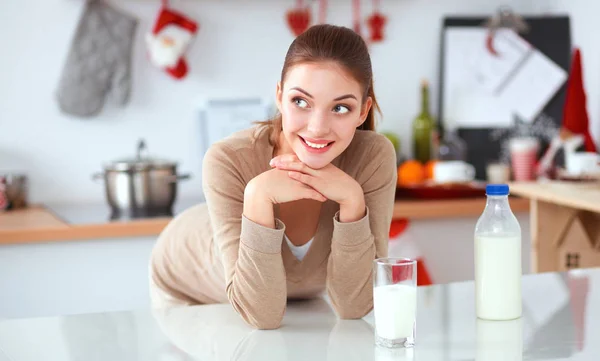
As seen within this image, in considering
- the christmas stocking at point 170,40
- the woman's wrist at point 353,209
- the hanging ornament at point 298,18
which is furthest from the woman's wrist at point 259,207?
the hanging ornament at point 298,18

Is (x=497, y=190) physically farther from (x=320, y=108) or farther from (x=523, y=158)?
(x=523, y=158)

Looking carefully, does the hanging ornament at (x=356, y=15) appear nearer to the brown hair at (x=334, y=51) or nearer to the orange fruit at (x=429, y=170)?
the orange fruit at (x=429, y=170)

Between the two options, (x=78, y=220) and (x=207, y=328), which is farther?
(x=78, y=220)

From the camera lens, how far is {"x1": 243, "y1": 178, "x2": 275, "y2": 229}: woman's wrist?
1.18 metres

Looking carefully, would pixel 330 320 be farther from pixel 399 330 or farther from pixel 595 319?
pixel 595 319

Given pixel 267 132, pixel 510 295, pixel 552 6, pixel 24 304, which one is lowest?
pixel 24 304

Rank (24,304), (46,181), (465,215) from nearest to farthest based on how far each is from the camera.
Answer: (24,304), (465,215), (46,181)

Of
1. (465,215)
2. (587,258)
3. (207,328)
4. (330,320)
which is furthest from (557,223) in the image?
(207,328)

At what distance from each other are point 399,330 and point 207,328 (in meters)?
0.29

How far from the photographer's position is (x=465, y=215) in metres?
2.63

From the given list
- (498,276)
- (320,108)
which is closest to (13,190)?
(320,108)

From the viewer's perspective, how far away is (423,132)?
122 inches

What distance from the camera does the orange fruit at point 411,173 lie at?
116 inches

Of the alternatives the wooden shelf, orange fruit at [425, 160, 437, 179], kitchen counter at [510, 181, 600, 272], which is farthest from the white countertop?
orange fruit at [425, 160, 437, 179]
